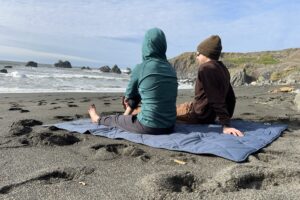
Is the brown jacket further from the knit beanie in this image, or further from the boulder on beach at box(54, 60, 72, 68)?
the boulder on beach at box(54, 60, 72, 68)

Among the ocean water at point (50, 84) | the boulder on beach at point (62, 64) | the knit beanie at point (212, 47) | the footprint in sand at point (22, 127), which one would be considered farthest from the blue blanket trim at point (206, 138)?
the boulder on beach at point (62, 64)

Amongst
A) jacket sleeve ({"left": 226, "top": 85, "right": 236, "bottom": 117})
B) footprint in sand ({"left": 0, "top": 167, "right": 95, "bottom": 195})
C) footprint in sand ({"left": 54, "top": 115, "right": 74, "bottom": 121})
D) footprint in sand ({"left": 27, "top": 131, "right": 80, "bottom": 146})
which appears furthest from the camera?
footprint in sand ({"left": 54, "top": 115, "right": 74, "bottom": 121})

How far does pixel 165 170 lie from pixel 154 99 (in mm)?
1535

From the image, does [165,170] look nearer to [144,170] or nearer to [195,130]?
[144,170]

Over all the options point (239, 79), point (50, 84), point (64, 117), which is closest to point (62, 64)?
point (239, 79)

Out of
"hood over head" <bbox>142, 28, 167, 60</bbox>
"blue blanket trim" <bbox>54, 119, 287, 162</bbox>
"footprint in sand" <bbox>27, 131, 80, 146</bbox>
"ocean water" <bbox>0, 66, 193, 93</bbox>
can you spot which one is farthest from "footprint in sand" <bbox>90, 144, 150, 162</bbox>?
"ocean water" <bbox>0, 66, 193, 93</bbox>

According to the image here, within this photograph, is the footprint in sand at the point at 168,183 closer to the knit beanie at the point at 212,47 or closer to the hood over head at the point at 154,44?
the hood over head at the point at 154,44

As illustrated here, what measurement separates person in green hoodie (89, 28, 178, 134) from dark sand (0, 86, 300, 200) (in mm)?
451

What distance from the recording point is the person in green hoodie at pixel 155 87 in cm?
523

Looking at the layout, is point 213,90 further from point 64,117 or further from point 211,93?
point 64,117

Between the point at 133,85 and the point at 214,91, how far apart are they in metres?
1.08

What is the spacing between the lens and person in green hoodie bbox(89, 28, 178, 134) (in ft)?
17.2

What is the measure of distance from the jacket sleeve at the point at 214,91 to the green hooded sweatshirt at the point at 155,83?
0.46m

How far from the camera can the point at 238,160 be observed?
411 cm
